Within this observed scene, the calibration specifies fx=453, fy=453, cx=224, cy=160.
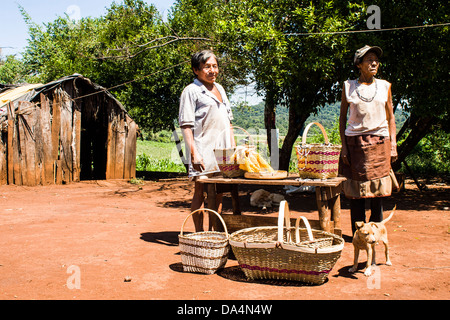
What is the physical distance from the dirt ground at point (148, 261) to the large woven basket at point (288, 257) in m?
0.09

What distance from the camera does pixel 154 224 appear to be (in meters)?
6.61

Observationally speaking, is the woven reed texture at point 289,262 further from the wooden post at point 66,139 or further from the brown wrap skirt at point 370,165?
the wooden post at point 66,139

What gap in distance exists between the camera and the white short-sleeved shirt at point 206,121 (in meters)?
4.60

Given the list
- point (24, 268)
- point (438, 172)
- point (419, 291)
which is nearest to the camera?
point (419, 291)

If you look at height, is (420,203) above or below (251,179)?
below

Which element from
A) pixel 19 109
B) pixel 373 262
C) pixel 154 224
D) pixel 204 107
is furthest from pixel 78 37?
pixel 373 262

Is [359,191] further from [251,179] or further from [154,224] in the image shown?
[154,224]

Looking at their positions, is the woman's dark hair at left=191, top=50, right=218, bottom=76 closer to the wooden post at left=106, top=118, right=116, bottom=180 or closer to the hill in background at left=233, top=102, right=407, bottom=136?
the hill in background at left=233, top=102, right=407, bottom=136

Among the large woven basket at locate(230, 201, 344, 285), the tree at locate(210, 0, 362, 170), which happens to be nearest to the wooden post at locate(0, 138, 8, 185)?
the tree at locate(210, 0, 362, 170)

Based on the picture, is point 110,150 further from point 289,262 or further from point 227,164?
point 289,262

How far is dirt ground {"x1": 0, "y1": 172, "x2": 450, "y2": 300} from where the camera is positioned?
11.5 ft

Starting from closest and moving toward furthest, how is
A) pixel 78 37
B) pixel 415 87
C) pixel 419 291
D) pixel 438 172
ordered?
pixel 419 291, pixel 415 87, pixel 438 172, pixel 78 37

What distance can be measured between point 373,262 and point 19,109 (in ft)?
31.6

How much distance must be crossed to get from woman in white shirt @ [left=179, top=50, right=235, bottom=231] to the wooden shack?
7938mm
